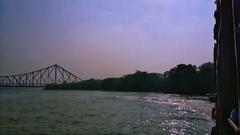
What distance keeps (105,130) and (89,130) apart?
131cm

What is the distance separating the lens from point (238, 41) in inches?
312

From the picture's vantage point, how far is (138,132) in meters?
29.3

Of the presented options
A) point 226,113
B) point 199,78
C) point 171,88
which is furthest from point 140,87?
point 226,113

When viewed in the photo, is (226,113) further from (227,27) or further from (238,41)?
(238,41)

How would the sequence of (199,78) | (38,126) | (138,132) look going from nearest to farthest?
(138,132) → (38,126) → (199,78)

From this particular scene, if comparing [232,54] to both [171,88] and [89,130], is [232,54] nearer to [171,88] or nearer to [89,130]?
[89,130]

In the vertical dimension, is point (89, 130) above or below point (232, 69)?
below

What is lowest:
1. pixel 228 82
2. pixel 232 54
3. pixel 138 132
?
pixel 138 132

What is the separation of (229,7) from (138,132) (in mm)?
21018

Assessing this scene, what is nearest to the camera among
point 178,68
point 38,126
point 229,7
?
point 229,7

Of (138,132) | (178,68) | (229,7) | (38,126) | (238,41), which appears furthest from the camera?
(178,68)

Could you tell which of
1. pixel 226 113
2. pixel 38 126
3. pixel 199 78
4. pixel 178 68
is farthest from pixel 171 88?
pixel 226 113

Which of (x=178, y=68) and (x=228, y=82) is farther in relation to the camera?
(x=178, y=68)

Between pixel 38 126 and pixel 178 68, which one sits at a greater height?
pixel 178 68
